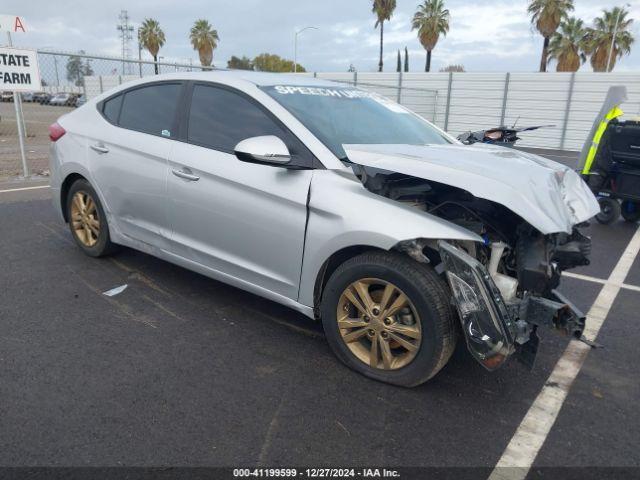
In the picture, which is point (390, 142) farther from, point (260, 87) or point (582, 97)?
point (582, 97)

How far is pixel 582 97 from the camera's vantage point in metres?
21.1

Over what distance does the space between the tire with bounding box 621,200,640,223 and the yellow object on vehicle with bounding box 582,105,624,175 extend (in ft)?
2.95

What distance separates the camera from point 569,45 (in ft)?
115

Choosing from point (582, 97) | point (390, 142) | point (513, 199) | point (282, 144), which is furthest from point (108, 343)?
point (582, 97)

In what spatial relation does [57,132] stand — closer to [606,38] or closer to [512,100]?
[512,100]

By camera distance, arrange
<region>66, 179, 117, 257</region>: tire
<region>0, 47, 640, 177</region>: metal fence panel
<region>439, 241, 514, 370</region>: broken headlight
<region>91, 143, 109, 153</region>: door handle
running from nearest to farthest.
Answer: <region>439, 241, 514, 370</region>: broken headlight
<region>91, 143, 109, 153</region>: door handle
<region>66, 179, 117, 257</region>: tire
<region>0, 47, 640, 177</region>: metal fence panel

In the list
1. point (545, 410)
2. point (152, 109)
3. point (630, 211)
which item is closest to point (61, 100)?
point (152, 109)

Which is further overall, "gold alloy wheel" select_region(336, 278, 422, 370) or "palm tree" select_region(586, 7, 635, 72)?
"palm tree" select_region(586, 7, 635, 72)

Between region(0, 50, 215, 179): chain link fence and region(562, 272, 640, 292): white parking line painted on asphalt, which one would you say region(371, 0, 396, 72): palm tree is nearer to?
region(0, 50, 215, 179): chain link fence

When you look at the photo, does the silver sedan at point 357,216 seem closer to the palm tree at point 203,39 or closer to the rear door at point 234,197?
the rear door at point 234,197

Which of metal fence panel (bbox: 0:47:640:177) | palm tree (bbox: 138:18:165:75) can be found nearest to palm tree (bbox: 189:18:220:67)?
palm tree (bbox: 138:18:165:75)

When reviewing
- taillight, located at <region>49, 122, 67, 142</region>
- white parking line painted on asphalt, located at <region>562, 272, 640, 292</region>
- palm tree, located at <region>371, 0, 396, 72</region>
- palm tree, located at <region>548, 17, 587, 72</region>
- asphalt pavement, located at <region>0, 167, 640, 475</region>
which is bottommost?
white parking line painted on asphalt, located at <region>562, 272, 640, 292</region>

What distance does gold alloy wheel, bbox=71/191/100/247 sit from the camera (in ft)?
14.8

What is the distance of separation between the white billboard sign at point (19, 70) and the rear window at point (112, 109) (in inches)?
194
